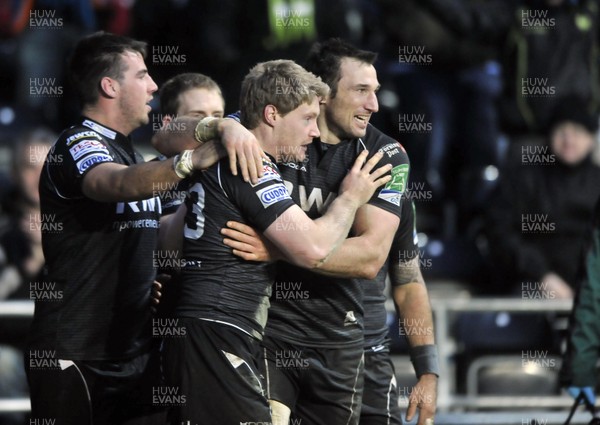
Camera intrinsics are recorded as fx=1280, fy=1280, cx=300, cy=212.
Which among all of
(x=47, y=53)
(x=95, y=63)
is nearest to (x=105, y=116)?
(x=95, y=63)

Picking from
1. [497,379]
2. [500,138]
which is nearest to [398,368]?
[497,379]

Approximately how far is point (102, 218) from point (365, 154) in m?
1.36

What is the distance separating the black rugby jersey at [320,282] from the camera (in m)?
6.09

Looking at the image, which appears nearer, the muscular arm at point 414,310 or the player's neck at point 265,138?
the player's neck at point 265,138

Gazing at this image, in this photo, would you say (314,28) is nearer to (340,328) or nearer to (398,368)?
(398,368)

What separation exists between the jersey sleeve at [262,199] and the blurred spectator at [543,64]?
579 centimetres

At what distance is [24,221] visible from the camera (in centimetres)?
1003

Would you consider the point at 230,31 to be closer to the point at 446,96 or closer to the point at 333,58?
the point at 446,96

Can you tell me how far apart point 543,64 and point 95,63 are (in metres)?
5.45

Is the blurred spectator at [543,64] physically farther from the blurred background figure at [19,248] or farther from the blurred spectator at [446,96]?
the blurred background figure at [19,248]

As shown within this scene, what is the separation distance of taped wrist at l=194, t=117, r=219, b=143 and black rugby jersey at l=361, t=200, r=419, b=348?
4.07ft

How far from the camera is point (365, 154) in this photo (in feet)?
20.2

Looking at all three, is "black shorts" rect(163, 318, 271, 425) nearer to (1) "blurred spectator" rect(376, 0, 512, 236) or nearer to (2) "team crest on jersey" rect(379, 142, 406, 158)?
(2) "team crest on jersey" rect(379, 142, 406, 158)

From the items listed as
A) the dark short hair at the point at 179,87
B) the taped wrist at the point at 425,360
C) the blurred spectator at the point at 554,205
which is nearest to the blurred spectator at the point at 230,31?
the blurred spectator at the point at 554,205
